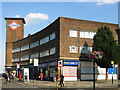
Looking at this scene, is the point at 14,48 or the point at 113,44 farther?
the point at 14,48

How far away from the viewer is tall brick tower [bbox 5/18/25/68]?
7238 cm

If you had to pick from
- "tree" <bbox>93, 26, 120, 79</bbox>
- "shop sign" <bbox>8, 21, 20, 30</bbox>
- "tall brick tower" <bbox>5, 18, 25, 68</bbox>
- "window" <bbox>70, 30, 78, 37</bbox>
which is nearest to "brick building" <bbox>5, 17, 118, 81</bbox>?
"window" <bbox>70, 30, 78, 37</bbox>

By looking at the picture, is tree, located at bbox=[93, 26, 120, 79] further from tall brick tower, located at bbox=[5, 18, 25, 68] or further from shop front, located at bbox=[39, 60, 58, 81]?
tall brick tower, located at bbox=[5, 18, 25, 68]

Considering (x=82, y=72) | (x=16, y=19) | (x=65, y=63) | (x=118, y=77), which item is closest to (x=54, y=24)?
(x=65, y=63)

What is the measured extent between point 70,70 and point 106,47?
7996mm

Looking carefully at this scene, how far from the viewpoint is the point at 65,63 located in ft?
118

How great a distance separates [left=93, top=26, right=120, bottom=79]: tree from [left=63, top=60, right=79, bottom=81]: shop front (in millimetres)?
5118

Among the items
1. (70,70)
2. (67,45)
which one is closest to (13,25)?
(67,45)

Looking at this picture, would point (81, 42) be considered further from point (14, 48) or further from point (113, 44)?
point (14, 48)

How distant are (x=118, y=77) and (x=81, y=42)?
11.2 meters

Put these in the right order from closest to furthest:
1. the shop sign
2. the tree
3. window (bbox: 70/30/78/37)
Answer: the tree < window (bbox: 70/30/78/37) < the shop sign

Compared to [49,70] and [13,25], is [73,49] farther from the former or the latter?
[13,25]

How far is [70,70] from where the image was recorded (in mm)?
36531

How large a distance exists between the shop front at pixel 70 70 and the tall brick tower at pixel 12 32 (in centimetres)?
4044
